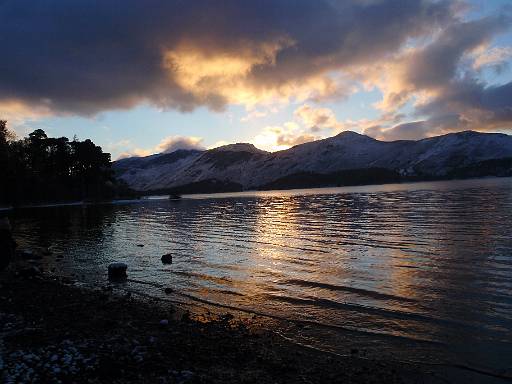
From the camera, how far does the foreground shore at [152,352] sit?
12.5 meters

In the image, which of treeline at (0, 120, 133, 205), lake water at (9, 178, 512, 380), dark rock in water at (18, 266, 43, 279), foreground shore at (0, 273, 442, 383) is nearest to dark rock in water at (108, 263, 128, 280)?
lake water at (9, 178, 512, 380)

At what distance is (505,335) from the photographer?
51.7 feet

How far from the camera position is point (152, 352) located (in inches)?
566

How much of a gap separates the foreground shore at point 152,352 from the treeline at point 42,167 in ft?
405

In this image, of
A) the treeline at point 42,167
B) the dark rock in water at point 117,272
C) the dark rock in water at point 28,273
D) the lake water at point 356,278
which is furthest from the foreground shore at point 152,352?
the treeline at point 42,167

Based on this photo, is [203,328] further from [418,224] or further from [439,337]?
[418,224]

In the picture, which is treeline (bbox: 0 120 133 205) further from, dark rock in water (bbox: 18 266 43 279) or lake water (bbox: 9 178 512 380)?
dark rock in water (bbox: 18 266 43 279)

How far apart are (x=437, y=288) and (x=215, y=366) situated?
48.6ft

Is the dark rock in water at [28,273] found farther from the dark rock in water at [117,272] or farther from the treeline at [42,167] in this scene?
the treeline at [42,167]

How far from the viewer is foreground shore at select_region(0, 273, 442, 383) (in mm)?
12469

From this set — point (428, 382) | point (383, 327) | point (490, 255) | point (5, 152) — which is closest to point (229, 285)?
point (383, 327)

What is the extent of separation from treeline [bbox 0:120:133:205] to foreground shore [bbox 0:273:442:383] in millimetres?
123317

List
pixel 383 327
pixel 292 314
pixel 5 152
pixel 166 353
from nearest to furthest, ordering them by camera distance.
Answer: pixel 166 353
pixel 383 327
pixel 292 314
pixel 5 152

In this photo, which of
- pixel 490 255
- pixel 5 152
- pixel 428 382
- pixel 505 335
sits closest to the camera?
pixel 428 382
